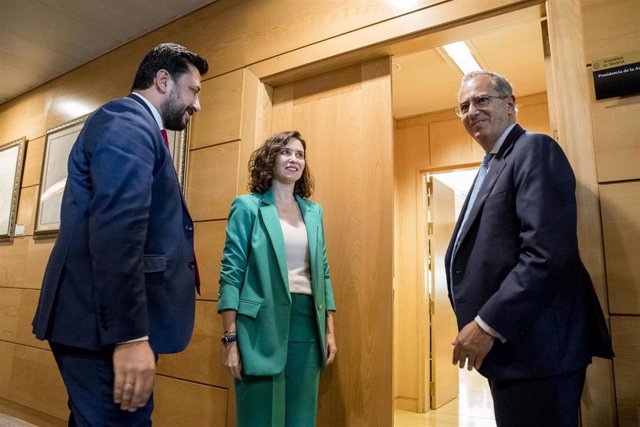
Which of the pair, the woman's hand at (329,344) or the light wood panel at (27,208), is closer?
the woman's hand at (329,344)

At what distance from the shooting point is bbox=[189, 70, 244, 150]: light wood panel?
2553mm

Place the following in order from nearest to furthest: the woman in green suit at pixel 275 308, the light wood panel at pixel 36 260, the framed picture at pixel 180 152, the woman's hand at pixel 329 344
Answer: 1. the woman in green suit at pixel 275 308
2. the woman's hand at pixel 329 344
3. the framed picture at pixel 180 152
4. the light wood panel at pixel 36 260

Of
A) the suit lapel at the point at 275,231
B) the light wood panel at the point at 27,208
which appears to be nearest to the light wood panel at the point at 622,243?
the suit lapel at the point at 275,231

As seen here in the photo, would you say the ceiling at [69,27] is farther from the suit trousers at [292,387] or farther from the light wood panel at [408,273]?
the light wood panel at [408,273]

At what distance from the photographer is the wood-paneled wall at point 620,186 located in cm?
140

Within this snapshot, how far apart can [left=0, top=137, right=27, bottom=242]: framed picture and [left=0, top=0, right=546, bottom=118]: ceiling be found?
24.5 inches

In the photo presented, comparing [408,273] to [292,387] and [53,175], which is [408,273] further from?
[53,175]

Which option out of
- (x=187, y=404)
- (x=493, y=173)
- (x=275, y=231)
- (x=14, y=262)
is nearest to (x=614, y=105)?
(x=493, y=173)

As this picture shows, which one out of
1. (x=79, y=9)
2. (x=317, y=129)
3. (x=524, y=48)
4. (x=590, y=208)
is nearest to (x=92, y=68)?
(x=79, y=9)

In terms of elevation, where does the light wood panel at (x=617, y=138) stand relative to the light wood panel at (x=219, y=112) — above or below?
below

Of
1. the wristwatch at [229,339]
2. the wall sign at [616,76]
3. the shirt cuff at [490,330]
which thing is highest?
the wall sign at [616,76]

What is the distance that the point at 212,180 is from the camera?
2582mm

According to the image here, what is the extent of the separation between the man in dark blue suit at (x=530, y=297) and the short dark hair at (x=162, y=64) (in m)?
1.02

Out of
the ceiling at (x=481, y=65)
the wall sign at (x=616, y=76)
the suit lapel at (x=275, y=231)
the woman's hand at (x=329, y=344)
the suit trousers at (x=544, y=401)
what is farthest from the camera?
the ceiling at (x=481, y=65)
